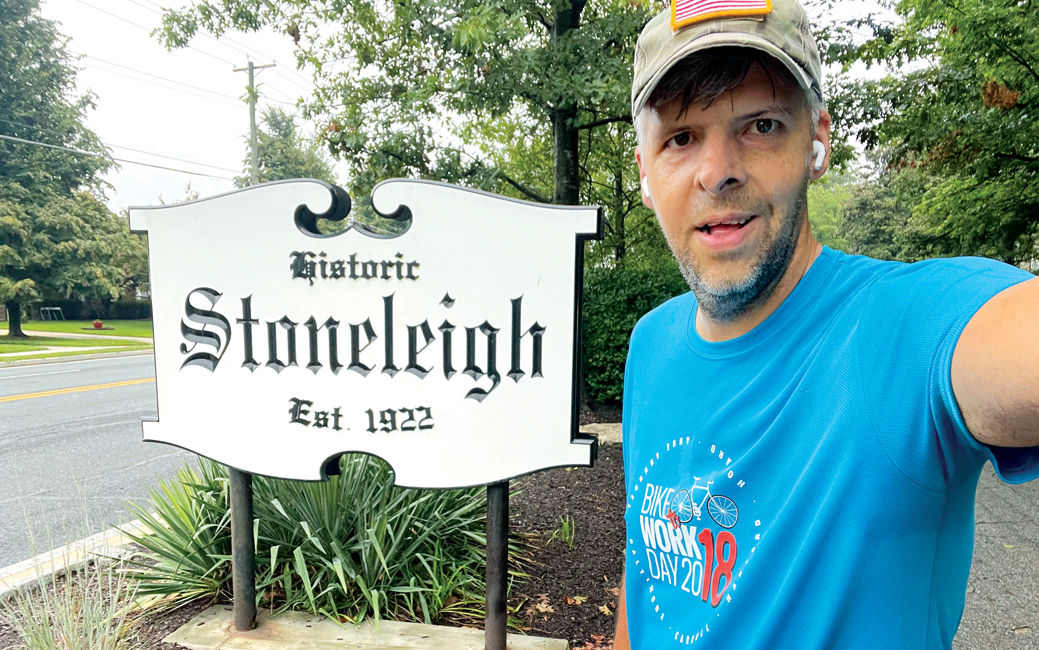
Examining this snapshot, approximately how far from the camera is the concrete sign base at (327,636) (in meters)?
2.54

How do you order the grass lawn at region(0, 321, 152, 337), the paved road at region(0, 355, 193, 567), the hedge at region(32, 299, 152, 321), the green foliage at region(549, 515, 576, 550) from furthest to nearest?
the hedge at region(32, 299, 152, 321)
the grass lawn at region(0, 321, 152, 337)
the paved road at region(0, 355, 193, 567)
the green foliage at region(549, 515, 576, 550)

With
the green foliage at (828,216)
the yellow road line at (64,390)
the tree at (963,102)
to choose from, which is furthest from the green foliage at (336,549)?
the green foliage at (828,216)

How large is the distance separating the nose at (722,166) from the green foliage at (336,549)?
222 centimetres

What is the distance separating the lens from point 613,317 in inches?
251

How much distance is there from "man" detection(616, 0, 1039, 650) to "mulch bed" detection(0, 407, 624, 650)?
5.71ft

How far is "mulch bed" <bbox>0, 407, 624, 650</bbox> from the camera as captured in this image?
2.71 meters

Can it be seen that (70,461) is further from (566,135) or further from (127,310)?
(127,310)

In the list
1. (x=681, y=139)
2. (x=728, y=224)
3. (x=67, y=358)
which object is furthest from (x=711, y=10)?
(x=67, y=358)

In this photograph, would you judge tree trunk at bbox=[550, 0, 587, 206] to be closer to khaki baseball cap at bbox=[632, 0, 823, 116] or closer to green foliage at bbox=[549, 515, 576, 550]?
green foliage at bbox=[549, 515, 576, 550]

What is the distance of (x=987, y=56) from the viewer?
198 inches

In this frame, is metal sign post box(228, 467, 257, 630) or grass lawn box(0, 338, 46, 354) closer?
metal sign post box(228, 467, 257, 630)

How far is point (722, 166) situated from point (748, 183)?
0.05 m

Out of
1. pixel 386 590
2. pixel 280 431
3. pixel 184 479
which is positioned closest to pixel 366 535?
pixel 386 590

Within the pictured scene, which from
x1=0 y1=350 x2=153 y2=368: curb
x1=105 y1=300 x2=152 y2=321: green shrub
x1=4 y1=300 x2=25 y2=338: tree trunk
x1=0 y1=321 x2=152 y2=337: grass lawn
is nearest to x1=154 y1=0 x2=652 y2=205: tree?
x1=0 y1=350 x2=153 y2=368: curb
